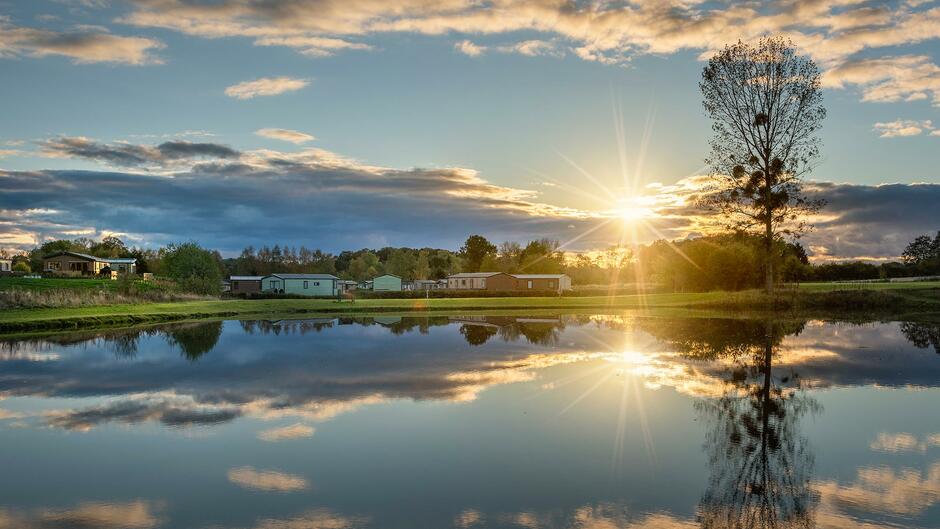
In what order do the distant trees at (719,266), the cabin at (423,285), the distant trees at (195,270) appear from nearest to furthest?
the distant trees at (719,266)
the distant trees at (195,270)
the cabin at (423,285)

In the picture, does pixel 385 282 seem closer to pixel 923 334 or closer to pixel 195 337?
pixel 195 337

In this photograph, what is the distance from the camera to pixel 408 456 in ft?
34.9

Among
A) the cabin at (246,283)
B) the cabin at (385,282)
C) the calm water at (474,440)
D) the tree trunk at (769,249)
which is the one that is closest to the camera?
the calm water at (474,440)

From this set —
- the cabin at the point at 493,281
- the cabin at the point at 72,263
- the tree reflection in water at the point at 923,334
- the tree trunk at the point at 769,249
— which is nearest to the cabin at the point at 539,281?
the cabin at the point at 493,281

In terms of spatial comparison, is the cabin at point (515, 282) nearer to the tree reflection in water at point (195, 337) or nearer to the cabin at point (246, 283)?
the cabin at point (246, 283)

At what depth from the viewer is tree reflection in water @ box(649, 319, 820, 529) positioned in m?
8.10

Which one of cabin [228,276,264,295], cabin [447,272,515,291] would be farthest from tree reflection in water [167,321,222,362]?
cabin [228,276,264,295]

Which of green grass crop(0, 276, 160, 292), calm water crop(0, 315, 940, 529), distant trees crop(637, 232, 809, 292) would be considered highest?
distant trees crop(637, 232, 809, 292)

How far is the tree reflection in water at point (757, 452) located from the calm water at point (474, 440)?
47 millimetres

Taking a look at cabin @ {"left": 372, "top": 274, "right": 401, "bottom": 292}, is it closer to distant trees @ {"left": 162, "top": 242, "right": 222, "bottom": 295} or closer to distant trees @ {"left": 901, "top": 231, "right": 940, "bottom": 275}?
distant trees @ {"left": 162, "top": 242, "right": 222, "bottom": 295}

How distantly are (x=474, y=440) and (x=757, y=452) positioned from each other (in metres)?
4.88

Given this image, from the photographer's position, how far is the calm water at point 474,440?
8242mm

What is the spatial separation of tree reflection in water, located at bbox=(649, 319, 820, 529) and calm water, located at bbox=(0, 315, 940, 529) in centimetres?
5

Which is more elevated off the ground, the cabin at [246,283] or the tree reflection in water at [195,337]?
the cabin at [246,283]
